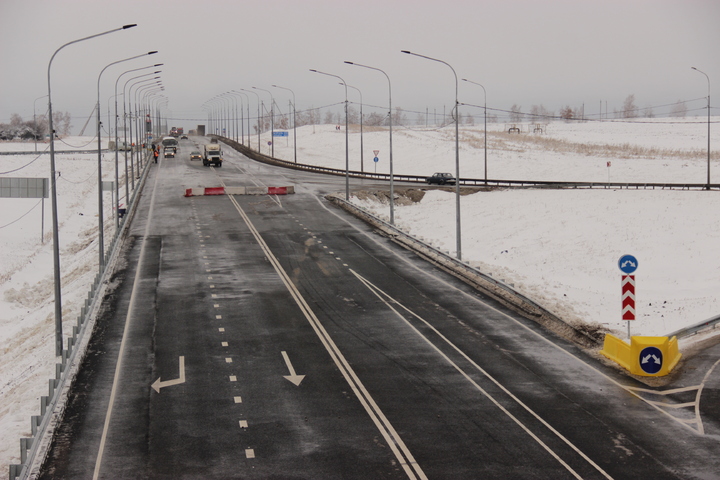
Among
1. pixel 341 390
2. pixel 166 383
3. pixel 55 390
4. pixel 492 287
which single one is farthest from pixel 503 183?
pixel 55 390

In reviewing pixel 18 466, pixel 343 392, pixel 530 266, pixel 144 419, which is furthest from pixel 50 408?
pixel 530 266

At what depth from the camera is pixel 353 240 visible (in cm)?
4200

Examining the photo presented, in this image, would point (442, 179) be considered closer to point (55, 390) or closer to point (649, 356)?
point (649, 356)

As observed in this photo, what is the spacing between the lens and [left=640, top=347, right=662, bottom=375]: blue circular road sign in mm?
20516

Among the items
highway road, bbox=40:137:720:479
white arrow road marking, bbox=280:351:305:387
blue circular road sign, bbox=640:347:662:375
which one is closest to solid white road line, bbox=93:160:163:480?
highway road, bbox=40:137:720:479

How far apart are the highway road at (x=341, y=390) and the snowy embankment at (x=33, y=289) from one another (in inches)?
50.2

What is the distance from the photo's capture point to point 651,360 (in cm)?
2058

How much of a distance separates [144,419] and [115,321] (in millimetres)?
9405

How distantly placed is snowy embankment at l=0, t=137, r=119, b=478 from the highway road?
1275 millimetres

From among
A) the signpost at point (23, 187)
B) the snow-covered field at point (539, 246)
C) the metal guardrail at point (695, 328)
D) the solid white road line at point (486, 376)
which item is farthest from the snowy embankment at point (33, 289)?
the metal guardrail at point (695, 328)

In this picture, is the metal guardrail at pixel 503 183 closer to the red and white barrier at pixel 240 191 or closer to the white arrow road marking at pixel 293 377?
the red and white barrier at pixel 240 191

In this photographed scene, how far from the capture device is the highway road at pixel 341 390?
15328 mm

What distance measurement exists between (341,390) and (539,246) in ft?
94.8

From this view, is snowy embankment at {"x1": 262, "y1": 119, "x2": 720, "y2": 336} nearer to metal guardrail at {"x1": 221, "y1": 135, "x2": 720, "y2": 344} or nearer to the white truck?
metal guardrail at {"x1": 221, "y1": 135, "x2": 720, "y2": 344}
